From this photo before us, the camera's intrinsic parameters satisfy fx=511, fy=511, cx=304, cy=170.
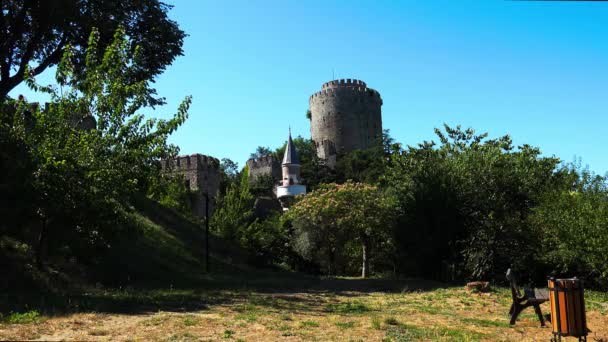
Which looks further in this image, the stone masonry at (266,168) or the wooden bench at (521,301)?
the stone masonry at (266,168)

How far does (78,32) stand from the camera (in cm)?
1630

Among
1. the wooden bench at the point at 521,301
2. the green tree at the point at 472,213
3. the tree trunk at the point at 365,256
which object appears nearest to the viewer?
the wooden bench at the point at 521,301

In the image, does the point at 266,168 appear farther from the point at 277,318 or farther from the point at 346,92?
the point at 277,318

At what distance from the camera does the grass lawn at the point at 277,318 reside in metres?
6.82

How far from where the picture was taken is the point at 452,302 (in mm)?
11469

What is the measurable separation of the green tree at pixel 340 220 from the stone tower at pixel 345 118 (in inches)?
1901

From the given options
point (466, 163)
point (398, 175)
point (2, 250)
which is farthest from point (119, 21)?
point (466, 163)

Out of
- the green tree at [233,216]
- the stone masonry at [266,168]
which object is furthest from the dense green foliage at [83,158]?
the stone masonry at [266,168]

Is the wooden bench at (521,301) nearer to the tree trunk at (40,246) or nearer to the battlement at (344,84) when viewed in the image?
the tree trunk at (40,246)

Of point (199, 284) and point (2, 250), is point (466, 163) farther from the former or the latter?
point (2, 250)

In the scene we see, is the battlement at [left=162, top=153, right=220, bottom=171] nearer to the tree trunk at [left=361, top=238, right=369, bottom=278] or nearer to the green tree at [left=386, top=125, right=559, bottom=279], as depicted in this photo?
the tree trunk at [left=361, top=238, right=369, bottom=278]

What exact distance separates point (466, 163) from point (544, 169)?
338cm

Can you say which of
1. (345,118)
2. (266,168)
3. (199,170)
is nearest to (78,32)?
(199,170)

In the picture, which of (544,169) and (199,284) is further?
(544,169)
